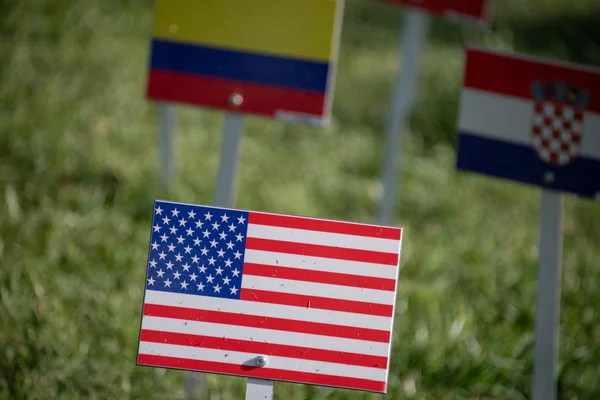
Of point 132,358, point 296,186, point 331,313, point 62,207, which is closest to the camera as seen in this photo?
point 331,313

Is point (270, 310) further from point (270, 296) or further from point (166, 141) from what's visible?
point (166, 141)

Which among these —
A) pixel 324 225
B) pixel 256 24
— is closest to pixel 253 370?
pixel 324 225

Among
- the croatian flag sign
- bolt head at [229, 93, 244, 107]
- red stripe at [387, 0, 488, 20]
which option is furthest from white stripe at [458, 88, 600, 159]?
red stripe at [387, 0, 488, 20]

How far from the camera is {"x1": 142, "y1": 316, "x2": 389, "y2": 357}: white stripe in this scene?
2369 millimetres

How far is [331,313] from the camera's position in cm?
239

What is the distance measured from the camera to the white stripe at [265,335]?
2.37m

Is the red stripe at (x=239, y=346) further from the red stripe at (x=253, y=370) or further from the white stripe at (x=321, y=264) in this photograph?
the white stripe at (x=321, y=264)

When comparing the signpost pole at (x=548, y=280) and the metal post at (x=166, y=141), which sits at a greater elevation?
the metal post at (x=166, y=141)

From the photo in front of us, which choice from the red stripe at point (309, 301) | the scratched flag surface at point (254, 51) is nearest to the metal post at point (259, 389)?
the red stripe at point (309, 301)

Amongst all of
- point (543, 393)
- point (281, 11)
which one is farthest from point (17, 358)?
point (543, 393)

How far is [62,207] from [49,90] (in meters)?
1.70

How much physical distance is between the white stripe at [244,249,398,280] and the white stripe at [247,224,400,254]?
0.05 m

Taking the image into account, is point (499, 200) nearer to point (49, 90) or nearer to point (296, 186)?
point (296, 186)

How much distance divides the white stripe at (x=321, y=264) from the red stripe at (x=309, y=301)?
93 mm
